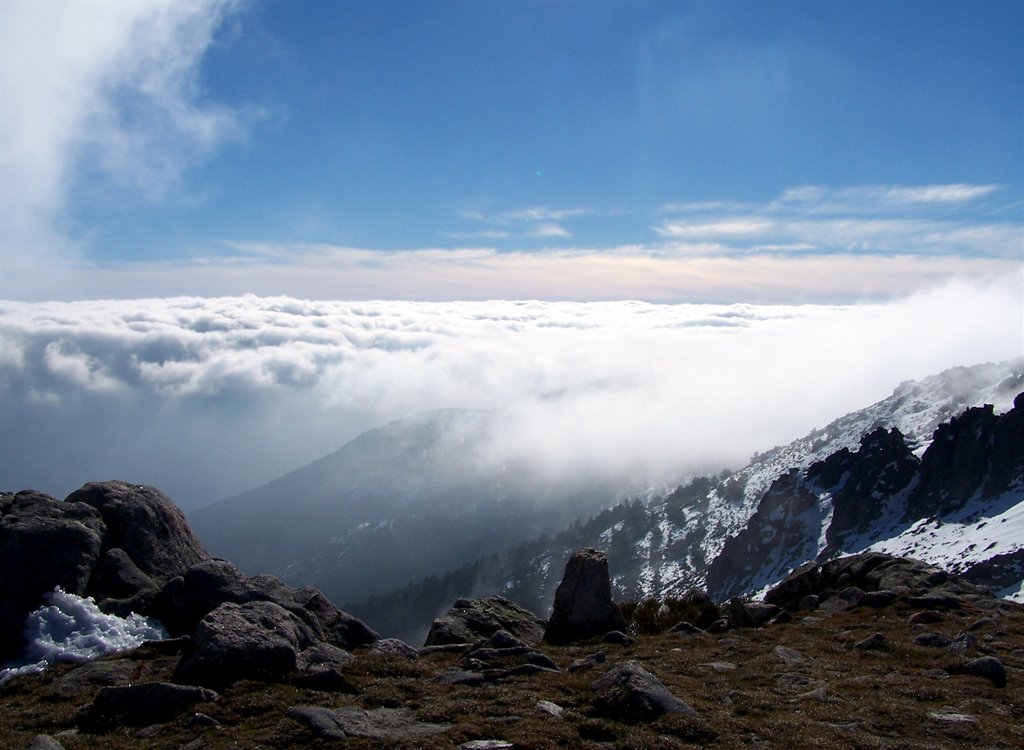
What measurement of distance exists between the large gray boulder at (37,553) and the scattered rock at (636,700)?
907 inches

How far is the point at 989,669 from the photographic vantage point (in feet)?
82.1

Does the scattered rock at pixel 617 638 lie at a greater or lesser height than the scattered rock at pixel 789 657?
lesser

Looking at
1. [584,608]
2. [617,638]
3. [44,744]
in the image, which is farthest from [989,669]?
[44,744]

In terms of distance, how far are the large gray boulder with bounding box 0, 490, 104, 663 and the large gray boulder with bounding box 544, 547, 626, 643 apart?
21735mm

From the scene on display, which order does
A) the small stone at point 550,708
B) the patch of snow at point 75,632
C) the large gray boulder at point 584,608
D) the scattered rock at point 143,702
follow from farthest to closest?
the large gray boulder at point 584,608 → the patch of snow at point 75,632 → the small stone at point 550,708 → the scattered rock at point 143,702

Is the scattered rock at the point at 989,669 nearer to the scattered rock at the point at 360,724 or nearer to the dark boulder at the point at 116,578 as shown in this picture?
the scattered rock at the point at 360,724

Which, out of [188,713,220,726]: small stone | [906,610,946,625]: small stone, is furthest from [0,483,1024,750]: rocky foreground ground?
[906,610,946,625]: small stone

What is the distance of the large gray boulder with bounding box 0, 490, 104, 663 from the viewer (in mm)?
28750

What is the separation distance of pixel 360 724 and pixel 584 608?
773 inches

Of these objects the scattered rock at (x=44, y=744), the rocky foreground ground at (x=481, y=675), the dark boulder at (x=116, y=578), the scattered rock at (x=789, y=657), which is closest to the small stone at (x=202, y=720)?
the rocky foreground ground at (x=481, y=675)

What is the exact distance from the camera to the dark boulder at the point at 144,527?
116ft

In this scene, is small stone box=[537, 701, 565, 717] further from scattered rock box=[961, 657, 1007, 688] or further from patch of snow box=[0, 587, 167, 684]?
patch of snow box=[0, 587, 167, 684]

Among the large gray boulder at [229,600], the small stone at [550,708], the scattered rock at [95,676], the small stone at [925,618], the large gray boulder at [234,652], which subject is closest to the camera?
the small stone at [550,708]

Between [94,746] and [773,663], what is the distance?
74.9 ft
